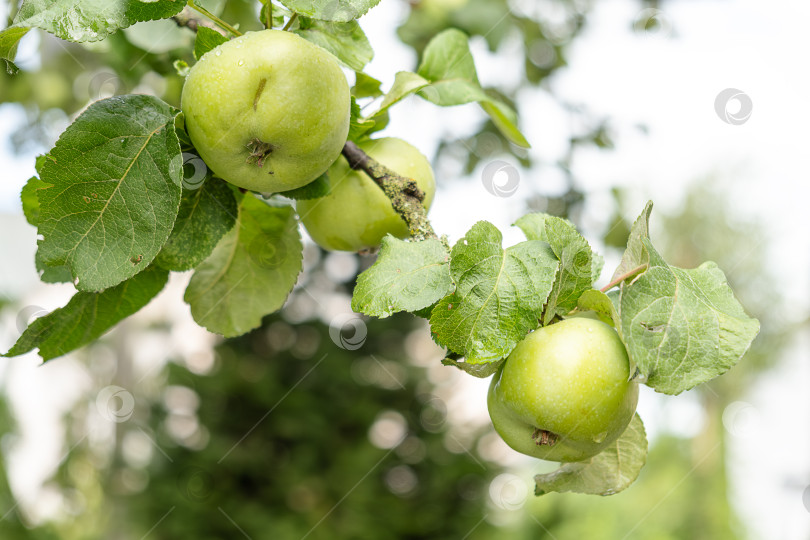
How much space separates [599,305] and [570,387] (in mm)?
89

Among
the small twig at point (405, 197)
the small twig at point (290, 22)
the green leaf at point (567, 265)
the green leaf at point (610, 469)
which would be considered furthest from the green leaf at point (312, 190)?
the green leaf at point (610, 469)

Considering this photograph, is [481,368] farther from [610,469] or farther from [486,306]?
[610,469]

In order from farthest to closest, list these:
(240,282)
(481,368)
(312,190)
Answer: (240,282)
(312,190)
(481,368)

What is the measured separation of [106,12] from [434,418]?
2732 mm

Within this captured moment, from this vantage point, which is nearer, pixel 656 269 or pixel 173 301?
pixel 656 269

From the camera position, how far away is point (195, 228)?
→ 2.16ft

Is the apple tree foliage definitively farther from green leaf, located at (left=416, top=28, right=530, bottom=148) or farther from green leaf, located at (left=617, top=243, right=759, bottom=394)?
green leaf, located at (left=416, top=28, right=530, bottom=148)

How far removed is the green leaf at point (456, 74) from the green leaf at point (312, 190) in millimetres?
215

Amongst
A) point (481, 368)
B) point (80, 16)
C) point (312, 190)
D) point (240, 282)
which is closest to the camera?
point (80, 16)

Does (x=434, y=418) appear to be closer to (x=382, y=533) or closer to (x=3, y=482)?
(x=382, y=533)

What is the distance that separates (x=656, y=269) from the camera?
1.81ft

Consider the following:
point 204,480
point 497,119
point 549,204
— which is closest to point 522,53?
point 549,204

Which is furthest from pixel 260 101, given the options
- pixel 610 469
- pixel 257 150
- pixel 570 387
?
pixel 610 469

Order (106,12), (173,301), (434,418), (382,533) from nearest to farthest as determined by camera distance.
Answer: (106,12), (382,533), (434,418), (173,301)
